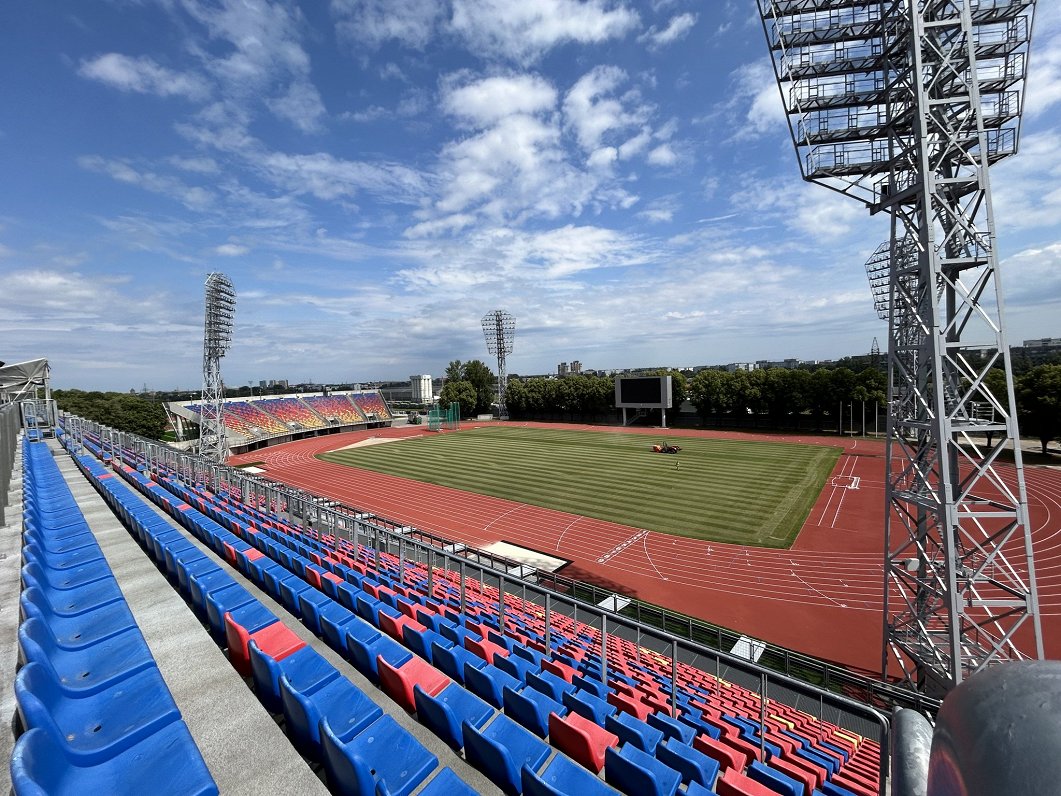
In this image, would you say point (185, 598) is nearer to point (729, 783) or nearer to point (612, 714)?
point (612, 714)

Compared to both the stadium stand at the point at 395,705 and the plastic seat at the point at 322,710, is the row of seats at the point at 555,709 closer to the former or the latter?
the stadium stand at the point at 395,705

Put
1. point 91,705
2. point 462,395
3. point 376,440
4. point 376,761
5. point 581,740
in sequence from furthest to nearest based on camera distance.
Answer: point 462,395, point 376,440, point 581,740, point 91,705, point 376,761

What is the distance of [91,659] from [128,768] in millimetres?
1825

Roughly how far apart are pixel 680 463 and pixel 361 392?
56.4 meters

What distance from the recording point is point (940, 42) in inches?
335

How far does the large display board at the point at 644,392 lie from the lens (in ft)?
189

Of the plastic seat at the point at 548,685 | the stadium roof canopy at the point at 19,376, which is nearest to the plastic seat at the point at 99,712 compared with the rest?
the plastic seat at the point at 548,685

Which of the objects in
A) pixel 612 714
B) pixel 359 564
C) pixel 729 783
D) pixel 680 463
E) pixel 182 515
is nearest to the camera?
pixel 729 783

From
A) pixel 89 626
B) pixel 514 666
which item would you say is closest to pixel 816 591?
pixel 514 666

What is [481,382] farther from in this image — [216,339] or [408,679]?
[408,679]

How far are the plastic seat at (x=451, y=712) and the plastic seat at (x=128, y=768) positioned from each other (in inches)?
68.2

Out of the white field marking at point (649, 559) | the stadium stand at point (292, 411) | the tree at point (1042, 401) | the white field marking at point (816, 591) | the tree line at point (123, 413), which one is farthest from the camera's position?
the stadium stand at point (292, 411)

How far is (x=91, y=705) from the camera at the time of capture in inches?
142

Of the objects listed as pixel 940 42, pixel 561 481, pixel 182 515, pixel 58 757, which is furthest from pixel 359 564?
pixel 561 481
